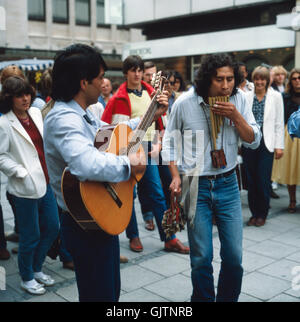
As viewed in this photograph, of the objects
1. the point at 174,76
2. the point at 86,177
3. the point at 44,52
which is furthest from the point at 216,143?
the point at 44,52

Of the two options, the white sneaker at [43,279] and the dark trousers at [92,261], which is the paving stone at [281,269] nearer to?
the white sneaker at [43,279]

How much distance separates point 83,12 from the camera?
2653 cm

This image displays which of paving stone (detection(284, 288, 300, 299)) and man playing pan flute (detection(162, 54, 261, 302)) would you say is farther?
paving stone (detection(284, 288, 300, 299))

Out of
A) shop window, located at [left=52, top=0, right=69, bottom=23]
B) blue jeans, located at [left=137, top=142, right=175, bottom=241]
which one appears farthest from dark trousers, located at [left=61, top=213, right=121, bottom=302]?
shop window, located at [left=52, top=0, right=69, bottom=23]

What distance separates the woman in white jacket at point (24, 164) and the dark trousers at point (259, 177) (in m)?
3.08

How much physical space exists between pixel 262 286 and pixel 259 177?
7.29 feet

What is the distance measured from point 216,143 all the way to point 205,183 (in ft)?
0.97

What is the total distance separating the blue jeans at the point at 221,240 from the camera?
2895mm

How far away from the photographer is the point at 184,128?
3086 mm

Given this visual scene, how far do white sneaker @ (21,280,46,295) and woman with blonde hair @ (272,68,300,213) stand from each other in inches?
159

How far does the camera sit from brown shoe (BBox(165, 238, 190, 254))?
4703 millimetres

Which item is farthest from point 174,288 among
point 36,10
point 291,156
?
point 36,10

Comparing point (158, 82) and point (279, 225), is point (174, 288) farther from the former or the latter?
point (279, 225)

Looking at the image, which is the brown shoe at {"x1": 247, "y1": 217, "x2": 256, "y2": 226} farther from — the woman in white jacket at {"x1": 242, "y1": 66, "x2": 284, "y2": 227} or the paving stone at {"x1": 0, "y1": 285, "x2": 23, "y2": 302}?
the paving stone at {"x1": 0, "y1": 285, "x2": 23, "y2": 302}
